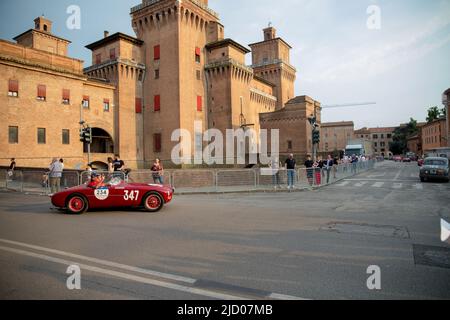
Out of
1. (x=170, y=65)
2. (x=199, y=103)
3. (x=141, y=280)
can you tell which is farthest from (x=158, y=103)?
(x=141, y=280)

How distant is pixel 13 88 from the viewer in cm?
2742

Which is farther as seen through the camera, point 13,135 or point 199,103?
point 199,103

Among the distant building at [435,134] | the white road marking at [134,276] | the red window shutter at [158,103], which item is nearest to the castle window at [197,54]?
the red window shutter at [158,103]

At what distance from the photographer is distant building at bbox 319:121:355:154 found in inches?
3691

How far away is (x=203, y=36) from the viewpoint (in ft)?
131

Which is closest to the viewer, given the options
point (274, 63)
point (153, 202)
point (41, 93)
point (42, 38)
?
point (153, 202)

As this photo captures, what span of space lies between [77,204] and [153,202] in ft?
8.07

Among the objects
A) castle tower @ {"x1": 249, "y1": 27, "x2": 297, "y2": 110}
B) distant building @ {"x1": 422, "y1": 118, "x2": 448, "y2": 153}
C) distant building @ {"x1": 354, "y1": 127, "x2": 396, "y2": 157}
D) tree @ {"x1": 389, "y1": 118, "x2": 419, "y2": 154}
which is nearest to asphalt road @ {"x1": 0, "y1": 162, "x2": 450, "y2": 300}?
castle tower @ {"x1": 249, "y1": 27, "x2": 297, "y2": 110}

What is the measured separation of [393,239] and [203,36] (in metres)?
39.9

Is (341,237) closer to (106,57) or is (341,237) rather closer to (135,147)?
(135,147)

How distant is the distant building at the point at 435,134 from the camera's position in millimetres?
65938

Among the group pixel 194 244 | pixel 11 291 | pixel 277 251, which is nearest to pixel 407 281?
pixel 277 251

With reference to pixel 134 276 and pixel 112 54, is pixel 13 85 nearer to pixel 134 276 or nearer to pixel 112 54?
pixel 112 54

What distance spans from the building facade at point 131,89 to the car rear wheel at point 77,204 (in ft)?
76.1
